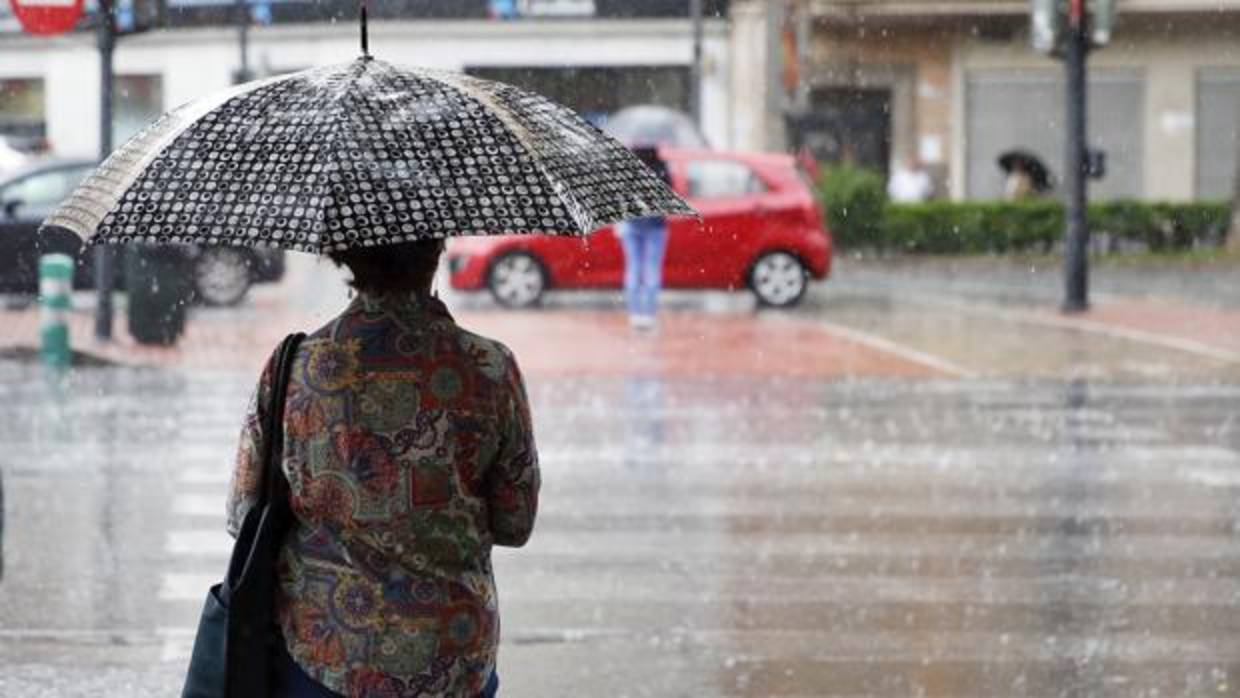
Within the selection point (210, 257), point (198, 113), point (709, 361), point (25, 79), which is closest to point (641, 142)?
point (210, 257)

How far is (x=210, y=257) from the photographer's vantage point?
21484mm

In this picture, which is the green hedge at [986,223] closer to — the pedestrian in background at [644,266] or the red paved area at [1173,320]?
the red paved area at [1173,320]

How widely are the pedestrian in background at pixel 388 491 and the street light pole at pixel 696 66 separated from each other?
32258 millimetres

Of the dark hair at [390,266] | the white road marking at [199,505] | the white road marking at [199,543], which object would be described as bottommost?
the white road marking at [199,543]

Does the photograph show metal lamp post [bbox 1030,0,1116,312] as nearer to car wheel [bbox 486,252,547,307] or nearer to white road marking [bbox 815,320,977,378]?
white road marking [bbox 815,320,977,378]

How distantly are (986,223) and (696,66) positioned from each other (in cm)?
739

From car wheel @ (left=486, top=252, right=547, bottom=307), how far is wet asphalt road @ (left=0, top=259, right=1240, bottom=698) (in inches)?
221

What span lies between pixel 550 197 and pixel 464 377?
36 cm

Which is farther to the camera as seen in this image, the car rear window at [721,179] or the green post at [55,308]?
the car rear window at [721,179]

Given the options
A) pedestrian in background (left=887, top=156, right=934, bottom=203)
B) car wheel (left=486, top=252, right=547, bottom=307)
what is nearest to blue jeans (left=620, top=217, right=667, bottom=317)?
car wheel (left=486, top=252, right=547, bottom=307)

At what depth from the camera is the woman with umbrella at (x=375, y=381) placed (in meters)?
3.65

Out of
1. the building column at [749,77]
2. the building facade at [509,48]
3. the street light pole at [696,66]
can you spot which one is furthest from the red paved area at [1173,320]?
the building facade at [509,48]

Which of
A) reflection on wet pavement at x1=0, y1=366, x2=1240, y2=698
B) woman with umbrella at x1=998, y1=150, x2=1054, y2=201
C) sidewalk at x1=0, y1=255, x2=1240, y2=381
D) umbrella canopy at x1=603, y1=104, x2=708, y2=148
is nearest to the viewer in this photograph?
reflection on wet pavement at x1=0, y1=366, x2=1240, y2=698

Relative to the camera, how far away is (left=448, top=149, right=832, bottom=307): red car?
2184 centimetres
